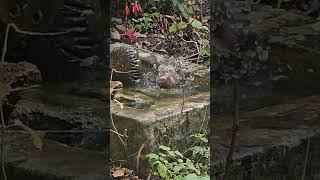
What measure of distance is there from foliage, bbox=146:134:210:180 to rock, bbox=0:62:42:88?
93 cm

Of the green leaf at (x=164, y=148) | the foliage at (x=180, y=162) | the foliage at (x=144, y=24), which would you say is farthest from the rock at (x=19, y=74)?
the foliage at (x=144, y=24)

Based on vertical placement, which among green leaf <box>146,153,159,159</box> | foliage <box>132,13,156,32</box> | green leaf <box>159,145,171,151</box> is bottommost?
green leaf <box>146,153,159,159</box>

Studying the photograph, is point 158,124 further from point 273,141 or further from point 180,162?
point 273,141

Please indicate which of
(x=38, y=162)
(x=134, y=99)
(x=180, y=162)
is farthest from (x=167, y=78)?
(x=38, y=162)

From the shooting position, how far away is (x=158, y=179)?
2373mm

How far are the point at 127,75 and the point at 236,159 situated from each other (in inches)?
63.8

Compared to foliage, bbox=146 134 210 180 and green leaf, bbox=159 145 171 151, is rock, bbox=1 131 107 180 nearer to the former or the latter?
foliage, bbox=146 134 210 180

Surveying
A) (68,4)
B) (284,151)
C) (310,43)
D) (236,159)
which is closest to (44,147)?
(68,4)

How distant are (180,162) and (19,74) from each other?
1.12 meters

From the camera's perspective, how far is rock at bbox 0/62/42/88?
1.40m

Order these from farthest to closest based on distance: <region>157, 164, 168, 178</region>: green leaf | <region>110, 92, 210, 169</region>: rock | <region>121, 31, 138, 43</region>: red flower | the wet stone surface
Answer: <region>121, 31, 138, 43</region>: red flower
<region>110, 92, 210, 169</region>: rock
<region>157, 164, 168, 178</region>: green leaf
the wet stone surface

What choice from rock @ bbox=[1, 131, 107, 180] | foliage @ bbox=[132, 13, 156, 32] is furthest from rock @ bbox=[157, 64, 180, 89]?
rock @ bbox=[1, 131, 107, 180]

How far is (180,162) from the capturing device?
2379mm

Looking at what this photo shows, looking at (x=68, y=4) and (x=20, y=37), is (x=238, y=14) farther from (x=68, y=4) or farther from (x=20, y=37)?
(x=20, y=37)
